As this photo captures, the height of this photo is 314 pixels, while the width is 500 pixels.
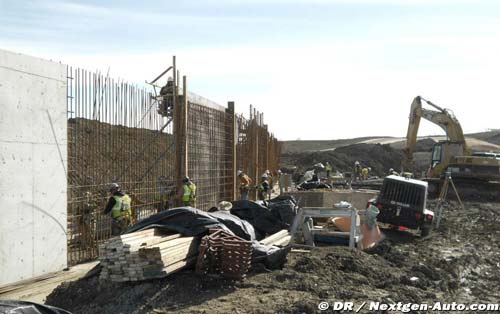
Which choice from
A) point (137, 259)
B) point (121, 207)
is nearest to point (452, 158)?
point (121, 207)

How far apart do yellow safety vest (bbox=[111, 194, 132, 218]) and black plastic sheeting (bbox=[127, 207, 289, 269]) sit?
2.11 metres

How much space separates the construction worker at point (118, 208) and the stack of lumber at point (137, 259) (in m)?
3.07

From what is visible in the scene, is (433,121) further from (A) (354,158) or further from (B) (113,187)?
(A) (354,158)

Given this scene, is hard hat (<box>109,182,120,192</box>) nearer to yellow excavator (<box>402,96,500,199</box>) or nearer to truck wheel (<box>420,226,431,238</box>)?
truck wheel (<box>420,226,431,238</box>)

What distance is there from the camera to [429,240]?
528 inches

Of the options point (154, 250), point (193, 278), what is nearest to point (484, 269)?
point (193, 278)

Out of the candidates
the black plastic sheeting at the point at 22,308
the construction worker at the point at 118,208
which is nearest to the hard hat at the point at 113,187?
the construction worker at the point at 118,208

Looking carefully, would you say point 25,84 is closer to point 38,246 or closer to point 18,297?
point 38,246

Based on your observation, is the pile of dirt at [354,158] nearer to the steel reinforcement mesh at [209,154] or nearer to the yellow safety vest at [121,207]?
the steel reinforcement mesh at [209,154]

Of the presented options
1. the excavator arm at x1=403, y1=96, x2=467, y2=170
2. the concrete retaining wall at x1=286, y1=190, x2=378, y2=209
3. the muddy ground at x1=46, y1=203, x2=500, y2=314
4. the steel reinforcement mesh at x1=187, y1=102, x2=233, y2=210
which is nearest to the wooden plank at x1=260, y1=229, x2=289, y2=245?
the muddy ground at x1=46, y1=203, x2=500, y2=314

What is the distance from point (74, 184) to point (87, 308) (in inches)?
142

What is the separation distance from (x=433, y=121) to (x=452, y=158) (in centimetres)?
286

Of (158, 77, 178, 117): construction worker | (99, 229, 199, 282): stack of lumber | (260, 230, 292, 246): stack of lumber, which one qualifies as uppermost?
(158, 77, 178, 117): construction worker

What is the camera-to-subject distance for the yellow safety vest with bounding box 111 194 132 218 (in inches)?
389
